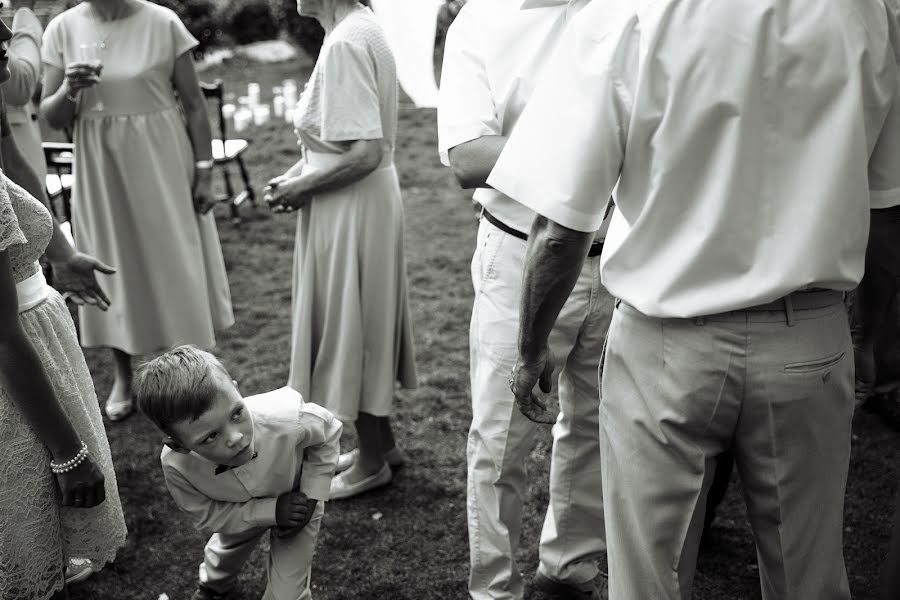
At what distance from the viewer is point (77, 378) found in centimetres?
257

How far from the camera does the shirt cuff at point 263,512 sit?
110 inches

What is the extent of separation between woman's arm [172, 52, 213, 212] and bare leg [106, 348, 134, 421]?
91 cm

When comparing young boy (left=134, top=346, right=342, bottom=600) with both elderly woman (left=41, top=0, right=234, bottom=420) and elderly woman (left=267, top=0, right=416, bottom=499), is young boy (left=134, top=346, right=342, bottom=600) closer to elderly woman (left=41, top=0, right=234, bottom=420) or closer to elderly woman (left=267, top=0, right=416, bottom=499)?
elderly woman (left=267, top=0, right=416, bottom=499)

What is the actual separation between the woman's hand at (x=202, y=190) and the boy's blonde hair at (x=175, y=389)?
235 centimetres

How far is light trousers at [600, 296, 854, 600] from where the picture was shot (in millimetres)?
1869

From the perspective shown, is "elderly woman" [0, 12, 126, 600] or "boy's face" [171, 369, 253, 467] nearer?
"elderly woman" [0, 12, 126, 600]

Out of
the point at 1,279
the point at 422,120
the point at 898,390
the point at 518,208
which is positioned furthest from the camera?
the point at 422,120

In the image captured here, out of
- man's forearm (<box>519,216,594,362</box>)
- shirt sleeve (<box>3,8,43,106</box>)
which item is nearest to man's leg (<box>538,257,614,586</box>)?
man's forearm (<box>519,216,594,362</box>)

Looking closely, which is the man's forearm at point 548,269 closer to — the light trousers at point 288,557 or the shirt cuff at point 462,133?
the shirt cuff at point 462,133

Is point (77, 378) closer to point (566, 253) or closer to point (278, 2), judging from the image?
point (566, 253)

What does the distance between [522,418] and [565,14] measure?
49.9 inches

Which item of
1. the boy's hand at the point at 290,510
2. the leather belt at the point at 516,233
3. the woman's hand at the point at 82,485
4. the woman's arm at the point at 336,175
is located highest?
the leather belt at the point at 516,233

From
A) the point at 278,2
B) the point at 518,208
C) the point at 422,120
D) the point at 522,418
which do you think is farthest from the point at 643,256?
the point at 278,2

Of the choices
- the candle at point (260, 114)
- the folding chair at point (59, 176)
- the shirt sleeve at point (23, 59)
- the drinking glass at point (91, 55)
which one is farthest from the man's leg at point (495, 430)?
the candle at point (260, 114)
